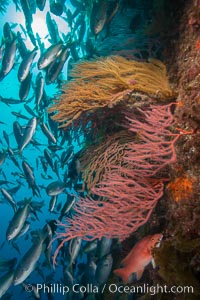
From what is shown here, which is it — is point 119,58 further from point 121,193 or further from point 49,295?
point 49,295

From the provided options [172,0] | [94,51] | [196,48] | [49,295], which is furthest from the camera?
[49,295]

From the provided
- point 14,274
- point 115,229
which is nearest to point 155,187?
point 115,229

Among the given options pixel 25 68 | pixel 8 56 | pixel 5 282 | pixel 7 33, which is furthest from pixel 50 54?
pixel 5 282

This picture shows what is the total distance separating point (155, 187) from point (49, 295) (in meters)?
5.43

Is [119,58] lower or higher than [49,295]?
higher

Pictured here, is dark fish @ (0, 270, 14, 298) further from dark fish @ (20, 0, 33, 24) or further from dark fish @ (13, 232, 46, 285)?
dark fish @ (20, 0, 33, 24)

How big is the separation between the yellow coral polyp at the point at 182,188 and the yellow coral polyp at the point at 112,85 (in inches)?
42.9

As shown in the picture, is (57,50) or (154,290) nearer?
(154,290)

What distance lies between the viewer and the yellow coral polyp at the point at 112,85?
3045 mm

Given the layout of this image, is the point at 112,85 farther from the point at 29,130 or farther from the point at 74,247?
the point at 74,247

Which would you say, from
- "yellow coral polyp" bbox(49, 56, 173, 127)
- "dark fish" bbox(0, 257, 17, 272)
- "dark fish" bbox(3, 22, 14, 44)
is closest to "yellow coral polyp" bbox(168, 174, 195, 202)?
"yellow coral polyp" bbox(49, 56, 173, 127)

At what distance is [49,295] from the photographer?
263 inches

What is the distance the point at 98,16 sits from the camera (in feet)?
15.1

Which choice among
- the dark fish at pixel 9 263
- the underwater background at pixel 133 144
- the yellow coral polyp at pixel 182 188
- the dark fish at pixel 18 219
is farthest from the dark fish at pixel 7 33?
the dark fish at pixel 9 263
